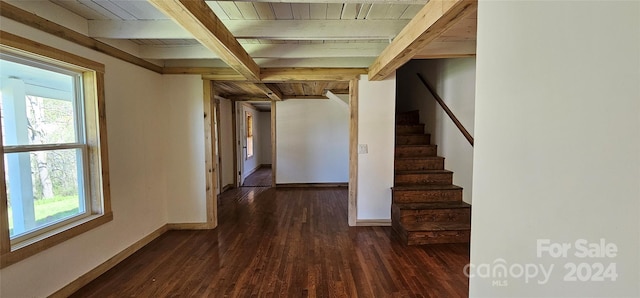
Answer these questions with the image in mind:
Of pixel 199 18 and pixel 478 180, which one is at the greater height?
pixel 199 18

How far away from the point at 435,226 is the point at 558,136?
107 inches

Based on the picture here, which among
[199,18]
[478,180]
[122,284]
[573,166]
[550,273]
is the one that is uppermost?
[199,18]

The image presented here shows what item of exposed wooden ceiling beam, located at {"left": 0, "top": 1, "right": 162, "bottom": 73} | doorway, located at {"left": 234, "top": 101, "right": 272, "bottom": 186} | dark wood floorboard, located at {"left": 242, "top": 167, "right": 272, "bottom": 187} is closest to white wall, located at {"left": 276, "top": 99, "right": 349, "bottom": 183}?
dark wood floorboard, located at {"left": 242, "top": 167, "right": 272, "bottom": 187}

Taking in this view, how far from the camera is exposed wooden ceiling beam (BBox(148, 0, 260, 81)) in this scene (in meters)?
1.46

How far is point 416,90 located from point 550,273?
471 centimetres

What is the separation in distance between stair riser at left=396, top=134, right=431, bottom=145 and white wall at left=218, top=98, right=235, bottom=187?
368 centimetres

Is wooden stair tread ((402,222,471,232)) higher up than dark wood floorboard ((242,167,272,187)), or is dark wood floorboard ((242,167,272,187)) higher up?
wooden stair tread ((402,222,471,232))

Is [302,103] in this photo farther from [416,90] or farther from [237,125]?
[416,90]

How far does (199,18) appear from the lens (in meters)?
1.63

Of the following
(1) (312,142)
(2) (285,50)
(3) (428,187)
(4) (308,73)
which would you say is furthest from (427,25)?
(1) (312,142)

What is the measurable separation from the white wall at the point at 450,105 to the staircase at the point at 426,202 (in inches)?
6.1

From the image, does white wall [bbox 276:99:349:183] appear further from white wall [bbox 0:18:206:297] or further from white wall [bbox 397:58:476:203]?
white wall [bbox 0:18:206:297]

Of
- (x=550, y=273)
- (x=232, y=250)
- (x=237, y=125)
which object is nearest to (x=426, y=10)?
(x=550, y=273)

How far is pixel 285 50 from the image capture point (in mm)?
3053
